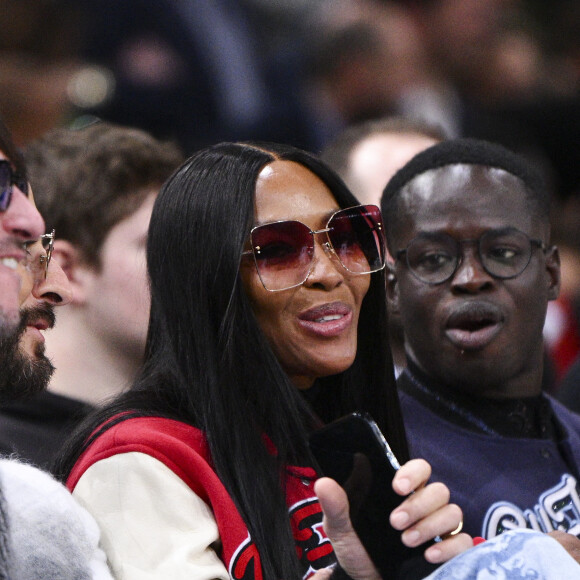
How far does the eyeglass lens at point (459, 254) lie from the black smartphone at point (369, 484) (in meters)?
0.83

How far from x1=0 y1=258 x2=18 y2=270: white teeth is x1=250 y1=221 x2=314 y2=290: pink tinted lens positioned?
56cm

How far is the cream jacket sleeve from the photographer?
1664 mm

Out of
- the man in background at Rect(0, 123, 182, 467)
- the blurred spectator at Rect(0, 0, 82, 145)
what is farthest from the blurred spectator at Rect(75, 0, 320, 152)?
the man in background at Rect(0, 123, 182, 467)

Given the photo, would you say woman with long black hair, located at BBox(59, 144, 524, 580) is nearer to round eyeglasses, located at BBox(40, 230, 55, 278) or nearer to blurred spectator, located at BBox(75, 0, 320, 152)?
round eyeglasses, located at BBox(40, 230, 55, 278)

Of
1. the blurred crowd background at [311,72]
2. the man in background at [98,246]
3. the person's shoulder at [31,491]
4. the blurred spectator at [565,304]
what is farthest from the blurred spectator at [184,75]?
the person's shoulder at [31,491]

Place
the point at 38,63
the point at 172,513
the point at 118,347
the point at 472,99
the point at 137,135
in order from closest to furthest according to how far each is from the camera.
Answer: the point at 172,513
the point at 118,347
the point at 137,135
the point at 38,63
the point at 472,99

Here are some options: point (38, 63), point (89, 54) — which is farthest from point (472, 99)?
point (38, 63)

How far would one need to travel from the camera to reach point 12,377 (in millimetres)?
1669

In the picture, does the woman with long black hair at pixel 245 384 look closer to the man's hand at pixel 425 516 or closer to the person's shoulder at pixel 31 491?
the man's hand at pixel 425 516

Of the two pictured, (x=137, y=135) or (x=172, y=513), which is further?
(x=137, y=135)

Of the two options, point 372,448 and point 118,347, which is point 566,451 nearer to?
point 372,448

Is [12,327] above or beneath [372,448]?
above

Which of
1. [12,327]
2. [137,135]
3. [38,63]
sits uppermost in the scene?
[38,63]

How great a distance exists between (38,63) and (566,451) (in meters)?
2.35
